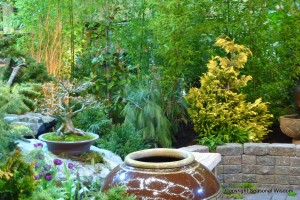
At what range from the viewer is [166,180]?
1849 millimetres

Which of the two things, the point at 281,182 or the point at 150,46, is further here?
the point at 150,46

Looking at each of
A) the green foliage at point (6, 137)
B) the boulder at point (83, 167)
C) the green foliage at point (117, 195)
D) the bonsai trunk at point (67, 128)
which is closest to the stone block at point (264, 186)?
the boulder at point (83, 167)

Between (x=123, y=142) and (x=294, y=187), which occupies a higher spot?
(x=123, y=142)

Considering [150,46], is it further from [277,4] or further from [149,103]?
[277,4]

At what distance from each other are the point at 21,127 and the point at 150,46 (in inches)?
134

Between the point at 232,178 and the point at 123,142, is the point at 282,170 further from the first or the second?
the point at 123,142

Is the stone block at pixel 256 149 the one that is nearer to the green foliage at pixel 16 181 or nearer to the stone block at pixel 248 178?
the stone block at pixel 248 178

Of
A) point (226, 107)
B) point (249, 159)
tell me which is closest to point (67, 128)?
point (226, 107)

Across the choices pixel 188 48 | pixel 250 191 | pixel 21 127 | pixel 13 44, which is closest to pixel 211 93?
pixel 188 48

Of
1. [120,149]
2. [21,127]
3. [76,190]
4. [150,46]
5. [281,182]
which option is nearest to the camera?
[21,127]

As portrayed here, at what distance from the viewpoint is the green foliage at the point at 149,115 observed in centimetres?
485

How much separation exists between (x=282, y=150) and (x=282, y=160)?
11 centimetres

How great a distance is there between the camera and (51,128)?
4727 mm

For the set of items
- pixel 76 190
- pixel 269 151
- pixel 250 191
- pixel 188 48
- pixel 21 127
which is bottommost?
pixel 250 191
